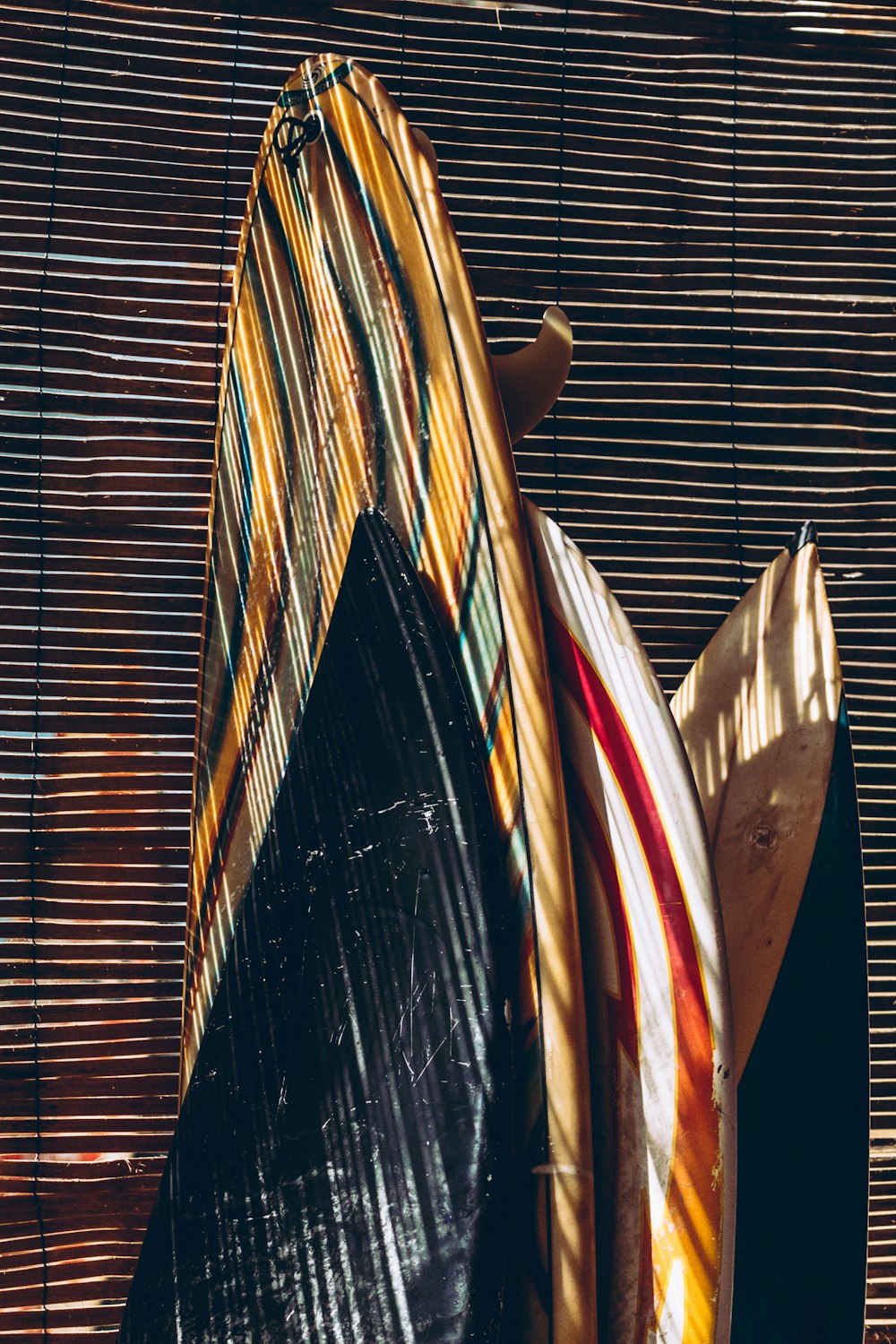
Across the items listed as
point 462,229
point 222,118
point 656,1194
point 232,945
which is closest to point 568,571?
point 656,1194

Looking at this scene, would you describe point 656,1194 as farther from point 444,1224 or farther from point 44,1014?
point 44,1014

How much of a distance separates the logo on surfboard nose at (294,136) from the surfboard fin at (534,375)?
241 mm

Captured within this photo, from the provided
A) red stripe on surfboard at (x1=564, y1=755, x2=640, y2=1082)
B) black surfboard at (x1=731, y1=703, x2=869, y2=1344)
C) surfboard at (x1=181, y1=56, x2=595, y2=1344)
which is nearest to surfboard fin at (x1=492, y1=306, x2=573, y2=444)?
surfboard at (x1=181, y1=56, x2=595, y2=1344)

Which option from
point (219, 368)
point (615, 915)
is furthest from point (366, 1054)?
point (219, 368)

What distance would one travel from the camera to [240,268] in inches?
34.0

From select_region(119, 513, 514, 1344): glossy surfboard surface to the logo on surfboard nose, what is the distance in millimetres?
295

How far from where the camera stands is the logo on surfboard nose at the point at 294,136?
0.66 m

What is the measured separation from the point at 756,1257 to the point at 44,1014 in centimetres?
79

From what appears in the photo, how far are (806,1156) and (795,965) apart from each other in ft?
0.38

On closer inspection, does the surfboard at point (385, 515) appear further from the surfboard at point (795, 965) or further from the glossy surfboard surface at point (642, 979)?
the surfboard at point (795, 965)

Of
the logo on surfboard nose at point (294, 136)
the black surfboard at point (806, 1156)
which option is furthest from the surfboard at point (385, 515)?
the black surfboard at point (806, 1156)

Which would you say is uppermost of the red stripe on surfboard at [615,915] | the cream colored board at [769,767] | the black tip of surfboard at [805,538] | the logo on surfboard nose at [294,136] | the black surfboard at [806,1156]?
the logo on surfboard nose at [294,136]

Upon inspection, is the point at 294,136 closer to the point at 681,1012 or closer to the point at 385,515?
the point at 385,515

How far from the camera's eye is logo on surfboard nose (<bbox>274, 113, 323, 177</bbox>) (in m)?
0.66
